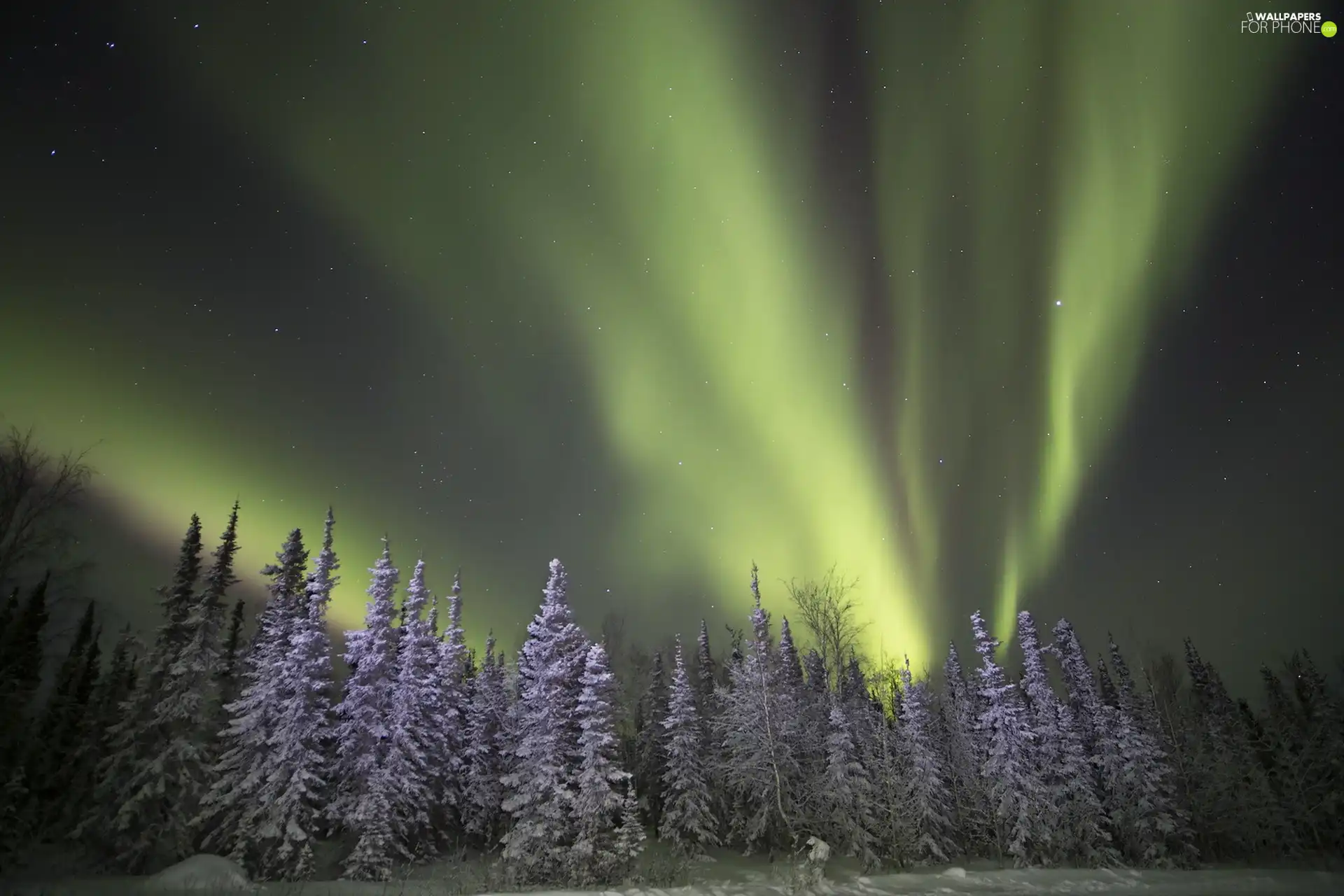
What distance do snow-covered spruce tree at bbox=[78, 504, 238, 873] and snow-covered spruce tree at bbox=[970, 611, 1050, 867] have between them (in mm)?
45885

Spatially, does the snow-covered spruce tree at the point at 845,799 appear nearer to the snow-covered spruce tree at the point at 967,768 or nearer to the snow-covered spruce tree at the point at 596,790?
the snow-covered spruce tree at the point at 967,768

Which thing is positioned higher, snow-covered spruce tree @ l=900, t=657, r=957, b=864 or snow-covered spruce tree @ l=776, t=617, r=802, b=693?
snow-covered spruce tree @ l=776, t=617, r=802, b=693

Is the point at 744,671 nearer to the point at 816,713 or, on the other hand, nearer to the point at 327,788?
the point at 816,713

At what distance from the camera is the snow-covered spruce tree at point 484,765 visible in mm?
45969

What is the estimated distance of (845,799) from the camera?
3150cm

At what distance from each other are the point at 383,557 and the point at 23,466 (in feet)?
51.1

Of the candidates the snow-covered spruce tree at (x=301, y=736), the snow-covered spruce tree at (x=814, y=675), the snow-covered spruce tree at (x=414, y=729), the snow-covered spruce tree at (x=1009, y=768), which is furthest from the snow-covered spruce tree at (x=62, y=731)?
the snow-covered spruce tree at (x=1009, y=768)

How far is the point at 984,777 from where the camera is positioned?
1845 inches

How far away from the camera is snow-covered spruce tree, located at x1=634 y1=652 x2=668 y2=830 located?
5644 cm

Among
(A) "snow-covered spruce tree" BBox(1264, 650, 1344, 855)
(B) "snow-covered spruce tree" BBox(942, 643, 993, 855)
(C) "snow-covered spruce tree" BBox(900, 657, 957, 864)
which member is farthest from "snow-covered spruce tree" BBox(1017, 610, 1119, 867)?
(A) "snow-covered spruce tree" BBox(1264, 650, 1344, 855)

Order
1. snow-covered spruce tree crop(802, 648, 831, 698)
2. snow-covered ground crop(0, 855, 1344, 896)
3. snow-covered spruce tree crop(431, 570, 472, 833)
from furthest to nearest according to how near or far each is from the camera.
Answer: snow-covered spruce tree crop(802, 648, 831, 698)
snow-covered spruce tree crop(431, 570, 472, 833)
snow-covered ground crop(0, 855, 1344, 896)

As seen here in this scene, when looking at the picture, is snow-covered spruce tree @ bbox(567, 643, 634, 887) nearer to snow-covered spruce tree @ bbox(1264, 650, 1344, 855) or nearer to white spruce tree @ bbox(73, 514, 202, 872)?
white spruce tree @ bbox(73, 514, 202, 872)

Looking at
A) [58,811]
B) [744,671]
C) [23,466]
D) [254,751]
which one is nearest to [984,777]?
[744,671]

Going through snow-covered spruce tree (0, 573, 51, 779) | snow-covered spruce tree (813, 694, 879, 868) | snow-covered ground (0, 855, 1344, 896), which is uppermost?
snow-covered spruce tree (0, 573, 51, 779)
